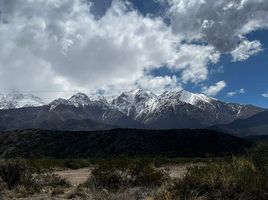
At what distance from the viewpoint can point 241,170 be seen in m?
14.8

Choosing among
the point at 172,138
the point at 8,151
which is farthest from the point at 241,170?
the point at 172,138

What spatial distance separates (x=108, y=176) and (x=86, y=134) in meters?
104

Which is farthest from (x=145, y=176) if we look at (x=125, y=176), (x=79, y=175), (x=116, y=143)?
(x=116, y=143)

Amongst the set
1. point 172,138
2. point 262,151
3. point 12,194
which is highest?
point 172,138

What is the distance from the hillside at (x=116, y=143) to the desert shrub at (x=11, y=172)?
77.2m

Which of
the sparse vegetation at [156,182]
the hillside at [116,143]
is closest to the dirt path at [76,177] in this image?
the sparse vegetation at [156,182]

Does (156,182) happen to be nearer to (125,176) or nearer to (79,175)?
(125,176)

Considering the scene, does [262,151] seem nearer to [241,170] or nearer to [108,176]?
[241,170]

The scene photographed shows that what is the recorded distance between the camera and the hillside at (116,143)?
343ft

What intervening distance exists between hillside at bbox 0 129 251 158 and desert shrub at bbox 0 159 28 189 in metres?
77.2

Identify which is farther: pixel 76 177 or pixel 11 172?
pixel 76 177

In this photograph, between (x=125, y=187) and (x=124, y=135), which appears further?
(x=124, y=135)

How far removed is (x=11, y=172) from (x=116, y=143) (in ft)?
290

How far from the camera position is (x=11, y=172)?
72.6ft
